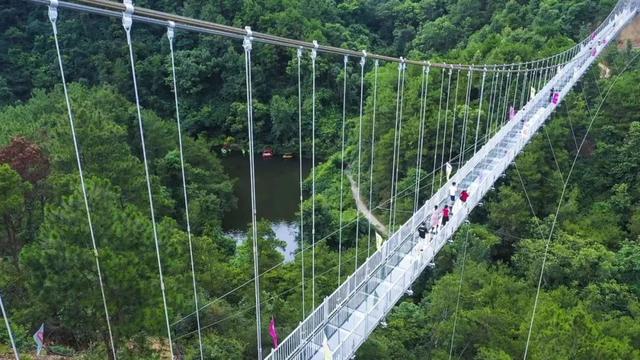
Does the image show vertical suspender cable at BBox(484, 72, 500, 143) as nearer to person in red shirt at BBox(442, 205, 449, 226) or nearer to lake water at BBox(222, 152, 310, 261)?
lake water at BBox(222, 152, 310, 261)

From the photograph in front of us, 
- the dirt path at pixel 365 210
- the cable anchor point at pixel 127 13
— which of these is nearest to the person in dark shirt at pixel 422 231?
the cable anchor point at pixel 127 13

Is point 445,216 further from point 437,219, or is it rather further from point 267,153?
point 267,153

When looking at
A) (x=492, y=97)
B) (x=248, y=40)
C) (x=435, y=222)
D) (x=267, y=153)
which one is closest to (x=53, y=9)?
(x=248, y=40)

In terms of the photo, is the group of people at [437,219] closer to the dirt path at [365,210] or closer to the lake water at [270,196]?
the dirt path at [365,210]

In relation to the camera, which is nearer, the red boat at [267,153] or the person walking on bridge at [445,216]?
the person walking on bridge at [445,216]

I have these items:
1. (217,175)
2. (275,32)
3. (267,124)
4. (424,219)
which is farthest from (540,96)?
(275,32)

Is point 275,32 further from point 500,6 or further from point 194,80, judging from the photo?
point 500,6

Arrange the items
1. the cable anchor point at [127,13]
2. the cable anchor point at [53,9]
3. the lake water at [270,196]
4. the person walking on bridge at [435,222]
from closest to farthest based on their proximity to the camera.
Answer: the cable anchor point at [53,9]
the cable anchor point at [127,13]
the person walking on bridge at [435,222]
the lake water at [270,196]
